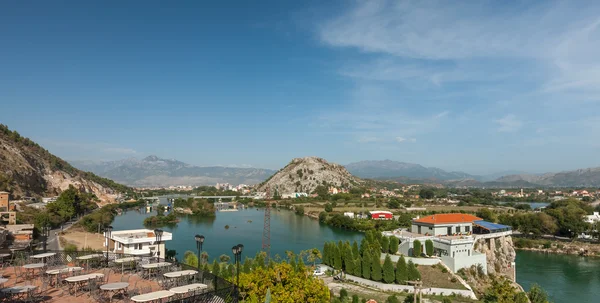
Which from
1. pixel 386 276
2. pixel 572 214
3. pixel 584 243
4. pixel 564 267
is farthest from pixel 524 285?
pixel 572 214

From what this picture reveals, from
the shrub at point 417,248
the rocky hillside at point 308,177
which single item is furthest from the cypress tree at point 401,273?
the rocky hillside at point 308,177

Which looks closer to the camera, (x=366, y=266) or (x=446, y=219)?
(x=366, y=266)

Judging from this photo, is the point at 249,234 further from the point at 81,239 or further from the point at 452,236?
the point at 452,236

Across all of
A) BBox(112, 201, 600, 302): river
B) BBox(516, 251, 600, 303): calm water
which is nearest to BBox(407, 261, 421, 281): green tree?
BBox(516, 251, 600, 303): calm water

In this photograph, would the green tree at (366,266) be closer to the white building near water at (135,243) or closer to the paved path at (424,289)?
the paved path at (424,289)

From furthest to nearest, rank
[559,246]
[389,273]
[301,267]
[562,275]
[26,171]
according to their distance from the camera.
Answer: [26,171] < [559,246] < [562,275] < [389,273] < [301,267]

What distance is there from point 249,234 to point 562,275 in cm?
3289

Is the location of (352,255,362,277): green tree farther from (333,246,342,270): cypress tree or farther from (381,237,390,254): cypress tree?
(381,237,390,254): cypress tree

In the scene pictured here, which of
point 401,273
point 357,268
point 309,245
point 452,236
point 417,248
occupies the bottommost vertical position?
point 309,245

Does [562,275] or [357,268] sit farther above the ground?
[357,268]

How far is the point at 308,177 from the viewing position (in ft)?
381

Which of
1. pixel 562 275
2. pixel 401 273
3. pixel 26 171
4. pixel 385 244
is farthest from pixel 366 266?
pixel 26 171

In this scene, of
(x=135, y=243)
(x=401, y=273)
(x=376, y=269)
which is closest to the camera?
(x=401, y=273)

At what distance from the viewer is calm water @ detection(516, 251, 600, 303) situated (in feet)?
81.6
